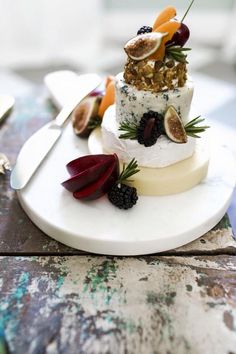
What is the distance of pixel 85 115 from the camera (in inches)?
42.0

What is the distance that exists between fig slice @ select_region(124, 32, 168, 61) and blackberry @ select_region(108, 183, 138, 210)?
0.26m

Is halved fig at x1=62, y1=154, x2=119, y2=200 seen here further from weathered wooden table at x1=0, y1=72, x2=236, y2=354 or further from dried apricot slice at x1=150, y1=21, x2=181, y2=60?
dried apricot slice at x1=150, y1=21, x2=181, y2=60

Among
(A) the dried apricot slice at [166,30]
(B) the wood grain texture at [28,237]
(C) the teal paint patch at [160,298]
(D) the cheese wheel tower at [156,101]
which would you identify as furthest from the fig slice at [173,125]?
(C) the teal paint patch at [160,298]

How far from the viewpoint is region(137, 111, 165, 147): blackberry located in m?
0.81

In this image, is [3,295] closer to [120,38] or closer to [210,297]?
[210,297]

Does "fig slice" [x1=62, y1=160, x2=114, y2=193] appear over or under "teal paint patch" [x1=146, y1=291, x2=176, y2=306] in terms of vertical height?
over

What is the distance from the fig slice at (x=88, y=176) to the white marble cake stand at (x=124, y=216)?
39 millimetres

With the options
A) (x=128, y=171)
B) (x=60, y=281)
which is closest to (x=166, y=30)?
(x=128, y=171)

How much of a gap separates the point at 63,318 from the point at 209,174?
487mm

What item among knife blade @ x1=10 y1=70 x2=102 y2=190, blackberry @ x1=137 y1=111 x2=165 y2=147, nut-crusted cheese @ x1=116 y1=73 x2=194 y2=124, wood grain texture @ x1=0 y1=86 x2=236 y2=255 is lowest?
wood grain texture @ x1=0 y1=86 x2=236 y2=255

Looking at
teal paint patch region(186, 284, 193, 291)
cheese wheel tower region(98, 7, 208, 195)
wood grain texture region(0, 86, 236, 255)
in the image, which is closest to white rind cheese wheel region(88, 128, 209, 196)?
cheese wheel tower region(98, 7, 208, 195)

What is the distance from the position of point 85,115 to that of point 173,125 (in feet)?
1.05

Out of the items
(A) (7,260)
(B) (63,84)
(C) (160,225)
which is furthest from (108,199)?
(B) (63,84)

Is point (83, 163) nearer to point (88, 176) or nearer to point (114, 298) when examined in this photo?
point (88, 176)
